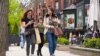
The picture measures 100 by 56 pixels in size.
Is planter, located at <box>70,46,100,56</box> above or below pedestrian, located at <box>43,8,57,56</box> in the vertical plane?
below

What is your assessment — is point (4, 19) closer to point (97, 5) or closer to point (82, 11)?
point (97, 5)

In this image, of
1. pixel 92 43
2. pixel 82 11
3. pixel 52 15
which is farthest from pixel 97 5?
pixel 52 15

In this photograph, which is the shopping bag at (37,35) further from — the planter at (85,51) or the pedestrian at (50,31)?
the planter at (85,51)

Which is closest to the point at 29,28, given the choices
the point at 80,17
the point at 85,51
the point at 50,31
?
the point at 50,31

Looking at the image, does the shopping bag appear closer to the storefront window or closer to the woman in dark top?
the woman in dark top

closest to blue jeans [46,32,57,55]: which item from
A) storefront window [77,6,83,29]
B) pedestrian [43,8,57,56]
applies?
pedestrian [43,8,57,56]

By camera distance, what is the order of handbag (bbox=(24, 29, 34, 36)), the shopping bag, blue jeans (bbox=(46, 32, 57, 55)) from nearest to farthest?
blue jeans (bbox=(46, 32, 57, 55))
the shopping bag
handbag (bbox=(24, 29, 34, 36))

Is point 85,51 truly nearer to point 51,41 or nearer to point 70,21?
point 51,41

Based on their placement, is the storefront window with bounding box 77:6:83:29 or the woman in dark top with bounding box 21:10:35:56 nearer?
the woman in dark top with bounding box 21:10:35:56

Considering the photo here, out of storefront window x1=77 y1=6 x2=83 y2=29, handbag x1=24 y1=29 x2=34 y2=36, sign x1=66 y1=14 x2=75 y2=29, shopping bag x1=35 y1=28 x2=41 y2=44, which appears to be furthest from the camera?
sign x1=66 y1=14 x2=75 y2=29

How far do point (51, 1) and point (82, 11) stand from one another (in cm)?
2864

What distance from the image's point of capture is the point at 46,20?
14938 millimetres

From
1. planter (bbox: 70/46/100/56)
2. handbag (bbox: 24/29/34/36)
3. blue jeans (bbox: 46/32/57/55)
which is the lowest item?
planter (bbox: 70/46/100/56)

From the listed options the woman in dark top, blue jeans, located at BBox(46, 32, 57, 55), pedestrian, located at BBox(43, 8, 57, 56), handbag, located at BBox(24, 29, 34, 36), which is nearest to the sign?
the woman in dark top
